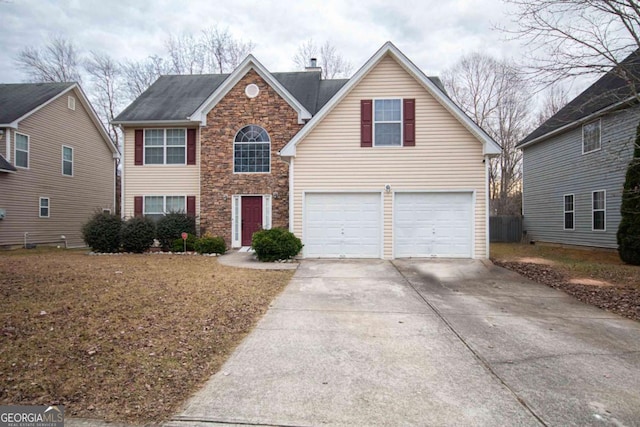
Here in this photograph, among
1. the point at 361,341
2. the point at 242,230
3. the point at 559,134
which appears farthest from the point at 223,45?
the point at 361,341

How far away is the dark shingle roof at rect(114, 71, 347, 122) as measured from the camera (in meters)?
15.9

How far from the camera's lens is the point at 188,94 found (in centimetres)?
1752

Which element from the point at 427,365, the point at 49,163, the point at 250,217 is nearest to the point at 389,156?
the point at 250,217

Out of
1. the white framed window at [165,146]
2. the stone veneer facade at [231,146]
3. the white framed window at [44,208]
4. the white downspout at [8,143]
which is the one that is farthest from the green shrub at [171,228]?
the white downspout at [8,143]

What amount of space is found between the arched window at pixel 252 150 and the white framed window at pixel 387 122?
473 cm

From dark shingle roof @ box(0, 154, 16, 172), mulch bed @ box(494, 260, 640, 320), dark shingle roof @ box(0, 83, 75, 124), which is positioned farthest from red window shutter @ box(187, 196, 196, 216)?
mulch bed @ box(494, 260, 640, 320)

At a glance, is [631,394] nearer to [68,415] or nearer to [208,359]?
[208,359]

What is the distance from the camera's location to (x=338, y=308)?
658cm

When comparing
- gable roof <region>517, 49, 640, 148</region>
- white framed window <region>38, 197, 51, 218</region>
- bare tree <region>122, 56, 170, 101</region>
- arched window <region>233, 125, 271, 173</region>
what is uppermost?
bare tree <region>122, 56, 170, 101</region>

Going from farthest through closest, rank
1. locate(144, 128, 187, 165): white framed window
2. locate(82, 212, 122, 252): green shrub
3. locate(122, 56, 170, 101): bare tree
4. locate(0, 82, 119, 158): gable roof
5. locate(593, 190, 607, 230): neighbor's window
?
locate(122, 56, 170, 101): bare tree → locate(0, 82, 119, 158): gable roof → locate(144, 128, 187, 165): white framed window → locate(593, 190, 607, 230): neighbor's window → locate(82, 212, 122, 252): green shrub

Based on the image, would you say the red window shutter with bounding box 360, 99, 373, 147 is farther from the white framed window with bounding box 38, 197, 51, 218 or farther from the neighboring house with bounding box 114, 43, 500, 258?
the white framed window with bounding box 38, 197, 51, 218

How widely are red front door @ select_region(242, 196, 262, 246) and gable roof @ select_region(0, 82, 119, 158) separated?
10609mm

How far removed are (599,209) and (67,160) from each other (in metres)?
25.0

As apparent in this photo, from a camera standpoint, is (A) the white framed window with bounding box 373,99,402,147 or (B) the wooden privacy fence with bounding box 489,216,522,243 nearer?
(A) the white framed window with bounding box 373,99,402,147
